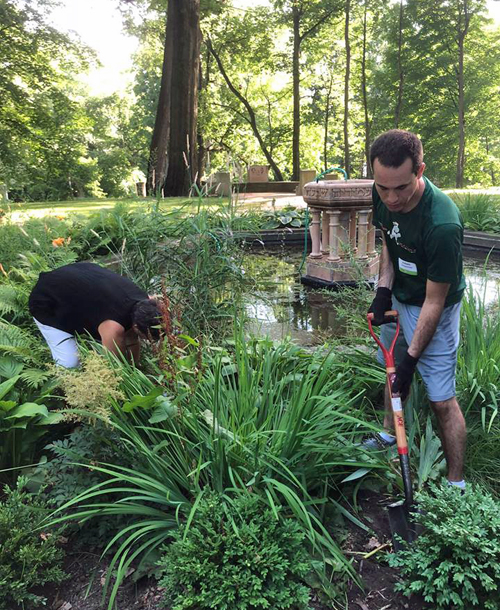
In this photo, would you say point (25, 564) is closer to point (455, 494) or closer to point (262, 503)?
point (262, 503)

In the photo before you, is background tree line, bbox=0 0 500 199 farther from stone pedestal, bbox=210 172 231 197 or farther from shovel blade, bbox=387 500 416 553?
shovel blade, bbox=387 500 416 553

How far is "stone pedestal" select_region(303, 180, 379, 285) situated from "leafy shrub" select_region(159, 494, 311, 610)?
16.0 feet

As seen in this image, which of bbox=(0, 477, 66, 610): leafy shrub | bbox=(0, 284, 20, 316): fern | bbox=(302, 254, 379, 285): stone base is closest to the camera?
bbox=(0, 477, 66, 610): leafy shrub

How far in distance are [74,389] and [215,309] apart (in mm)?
2028

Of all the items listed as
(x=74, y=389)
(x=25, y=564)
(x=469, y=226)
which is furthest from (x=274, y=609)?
(x=469, y=226)

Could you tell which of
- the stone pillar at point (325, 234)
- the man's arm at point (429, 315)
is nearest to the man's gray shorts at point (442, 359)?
the man's arm at point (429, 315)

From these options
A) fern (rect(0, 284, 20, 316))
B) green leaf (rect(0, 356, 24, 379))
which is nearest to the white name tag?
green leaf (rect(0, 356, 24, 379))

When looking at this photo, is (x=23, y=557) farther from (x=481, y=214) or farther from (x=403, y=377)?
(x=481, y=214)

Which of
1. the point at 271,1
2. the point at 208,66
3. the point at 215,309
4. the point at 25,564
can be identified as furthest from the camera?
the point at 208,66

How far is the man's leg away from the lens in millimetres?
2352

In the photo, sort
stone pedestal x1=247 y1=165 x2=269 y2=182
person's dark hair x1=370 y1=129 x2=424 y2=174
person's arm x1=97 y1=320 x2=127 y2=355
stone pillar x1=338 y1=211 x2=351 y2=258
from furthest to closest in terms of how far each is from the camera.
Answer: stone pedestal x1=247 y1=165 x2=269 y2=182, stone pillar x1=338 y1=211 x2=351 y2=258, person's arm x1=97 y1=320 x2=127 y2=355, person's dark hair x1=370 y1=129 x2=424 y2=174

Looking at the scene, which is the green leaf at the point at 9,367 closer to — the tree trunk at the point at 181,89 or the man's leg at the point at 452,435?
the man's leg at the point at 452,435

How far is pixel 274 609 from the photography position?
1664 mm

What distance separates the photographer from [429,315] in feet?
7.45
